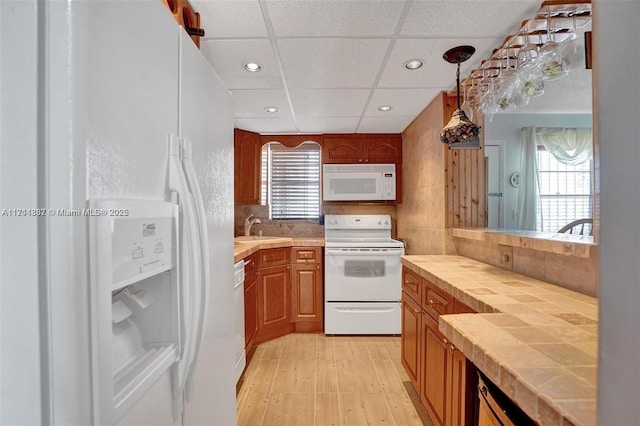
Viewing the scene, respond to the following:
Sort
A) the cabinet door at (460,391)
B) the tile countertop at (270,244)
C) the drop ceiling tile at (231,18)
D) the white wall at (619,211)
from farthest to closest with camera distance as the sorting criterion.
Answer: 1. the tile countertop at (270,244)
2. the drop ceiling tile at (231,18)
3. the cabinet door at (460,391)
4. the white wall at (619,211)

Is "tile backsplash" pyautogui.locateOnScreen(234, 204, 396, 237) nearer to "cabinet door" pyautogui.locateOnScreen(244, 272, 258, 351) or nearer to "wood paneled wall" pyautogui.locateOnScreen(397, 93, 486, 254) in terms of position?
"wood paneled wall" pyautogui.locateOnScreen(397, 93, 486, 254)

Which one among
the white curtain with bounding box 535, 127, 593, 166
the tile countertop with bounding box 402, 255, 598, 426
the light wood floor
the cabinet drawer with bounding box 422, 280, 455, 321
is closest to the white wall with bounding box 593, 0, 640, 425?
the tile countertop with bounding box 402, 255, 598, 426

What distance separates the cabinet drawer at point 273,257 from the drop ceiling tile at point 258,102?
1.34m

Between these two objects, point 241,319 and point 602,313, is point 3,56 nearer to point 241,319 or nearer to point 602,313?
point 602,313

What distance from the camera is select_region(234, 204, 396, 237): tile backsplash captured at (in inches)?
144

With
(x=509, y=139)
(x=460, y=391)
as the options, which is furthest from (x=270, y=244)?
(x=509, y=139)

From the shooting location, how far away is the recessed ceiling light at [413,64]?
182cm

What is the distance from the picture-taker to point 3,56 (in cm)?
45

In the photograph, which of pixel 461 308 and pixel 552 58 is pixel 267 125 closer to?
pixel 552 58

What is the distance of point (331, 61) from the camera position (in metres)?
1.82

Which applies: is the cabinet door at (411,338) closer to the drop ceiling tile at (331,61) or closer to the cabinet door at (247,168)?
the drop ceiling tile at (331,61)

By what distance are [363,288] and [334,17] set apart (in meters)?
2.32

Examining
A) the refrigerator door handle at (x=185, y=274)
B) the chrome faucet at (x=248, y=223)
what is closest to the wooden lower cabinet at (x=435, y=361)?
the refrigerator door handle at (x=185, y=274)

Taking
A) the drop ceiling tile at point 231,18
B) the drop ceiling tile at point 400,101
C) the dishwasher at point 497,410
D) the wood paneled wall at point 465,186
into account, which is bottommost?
the dishwasher at point 497,410
